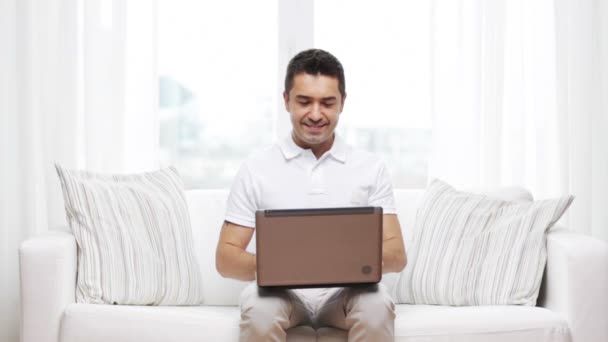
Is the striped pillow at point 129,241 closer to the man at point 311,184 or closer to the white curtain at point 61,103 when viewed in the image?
the man at point 311,184

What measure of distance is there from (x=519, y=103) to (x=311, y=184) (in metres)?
1.49

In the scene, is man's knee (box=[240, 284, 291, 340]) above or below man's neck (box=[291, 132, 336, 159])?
below

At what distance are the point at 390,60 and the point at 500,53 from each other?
1.53 feet

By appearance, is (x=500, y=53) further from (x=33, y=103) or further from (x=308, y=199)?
(x=33, y=103)

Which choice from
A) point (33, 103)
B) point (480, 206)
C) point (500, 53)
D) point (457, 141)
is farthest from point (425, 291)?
point (33, 103)

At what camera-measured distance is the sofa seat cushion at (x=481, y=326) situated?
2086 millimetres

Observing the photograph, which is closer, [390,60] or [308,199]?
[308,199]

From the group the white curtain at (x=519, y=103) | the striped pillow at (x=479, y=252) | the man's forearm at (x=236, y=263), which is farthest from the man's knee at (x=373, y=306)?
the white curtain at (x=519, y=103)

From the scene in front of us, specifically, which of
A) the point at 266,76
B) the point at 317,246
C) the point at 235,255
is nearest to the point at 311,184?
the point at 235,255

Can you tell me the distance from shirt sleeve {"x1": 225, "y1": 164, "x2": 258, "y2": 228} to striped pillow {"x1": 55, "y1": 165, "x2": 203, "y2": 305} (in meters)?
0.35

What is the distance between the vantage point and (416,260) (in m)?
2.51

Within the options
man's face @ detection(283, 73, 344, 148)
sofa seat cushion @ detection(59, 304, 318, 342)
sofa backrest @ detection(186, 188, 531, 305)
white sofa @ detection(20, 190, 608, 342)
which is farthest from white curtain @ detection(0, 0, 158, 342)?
man's face @ detection(283, 73, 344, 148)

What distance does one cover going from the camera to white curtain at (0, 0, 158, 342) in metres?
3.18

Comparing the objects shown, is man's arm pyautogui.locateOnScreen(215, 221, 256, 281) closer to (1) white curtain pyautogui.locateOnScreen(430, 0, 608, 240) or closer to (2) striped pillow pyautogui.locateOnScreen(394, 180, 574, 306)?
(2) striped pillow pyautogui.locateOnScreen(394, 180, 574, 306)
